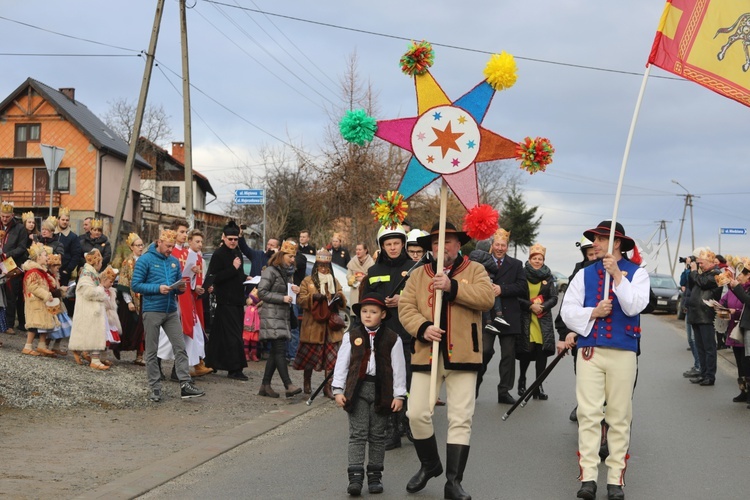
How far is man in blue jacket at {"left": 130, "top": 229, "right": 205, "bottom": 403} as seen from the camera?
37.0ft

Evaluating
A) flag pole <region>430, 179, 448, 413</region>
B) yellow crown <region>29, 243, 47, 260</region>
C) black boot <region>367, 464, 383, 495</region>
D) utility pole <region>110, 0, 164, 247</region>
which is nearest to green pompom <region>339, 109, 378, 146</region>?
flag pole <region>430, 179, 448, 413</region>

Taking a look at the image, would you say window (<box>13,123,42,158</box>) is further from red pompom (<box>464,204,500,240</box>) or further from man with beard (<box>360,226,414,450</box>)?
red pompom (<box>464,204,500,240</box>)

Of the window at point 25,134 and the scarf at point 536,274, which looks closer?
the scarf at point 536,274

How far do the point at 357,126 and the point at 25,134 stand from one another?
182 feet

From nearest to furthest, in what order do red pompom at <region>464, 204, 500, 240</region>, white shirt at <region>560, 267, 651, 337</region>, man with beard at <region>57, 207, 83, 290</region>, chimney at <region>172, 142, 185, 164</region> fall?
white shirt at <region>560, 267, 651, 337</region> → red pompom at <region>464, 204, 500, 240</region> → man with beard at <region>57, 207, 83, 290</region> → chimney at <region>172, 142, 185, 164</region>

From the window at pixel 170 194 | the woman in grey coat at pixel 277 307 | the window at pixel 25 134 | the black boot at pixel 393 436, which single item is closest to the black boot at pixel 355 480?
the black boot at pixel 393 436

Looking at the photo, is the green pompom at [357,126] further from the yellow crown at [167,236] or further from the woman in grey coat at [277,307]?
the woman in grey coat at [277,307]

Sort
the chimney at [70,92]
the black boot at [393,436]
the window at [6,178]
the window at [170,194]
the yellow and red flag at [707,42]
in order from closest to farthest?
the yellow and red flag at [707,42] < the black boot at [393,436] < the window at [6,178] < the chimney at [70,92] < the window at [170,194]

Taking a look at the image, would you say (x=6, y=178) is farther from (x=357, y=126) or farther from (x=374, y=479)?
(x=374, y=479)

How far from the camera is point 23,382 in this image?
1083 centimetres

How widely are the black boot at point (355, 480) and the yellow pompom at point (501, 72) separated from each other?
3306 mm

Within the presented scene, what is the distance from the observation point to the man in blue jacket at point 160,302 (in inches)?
444

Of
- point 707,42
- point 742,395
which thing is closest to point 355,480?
point 707,42

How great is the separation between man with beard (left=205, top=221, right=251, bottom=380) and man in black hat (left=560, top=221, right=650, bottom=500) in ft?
22.5
